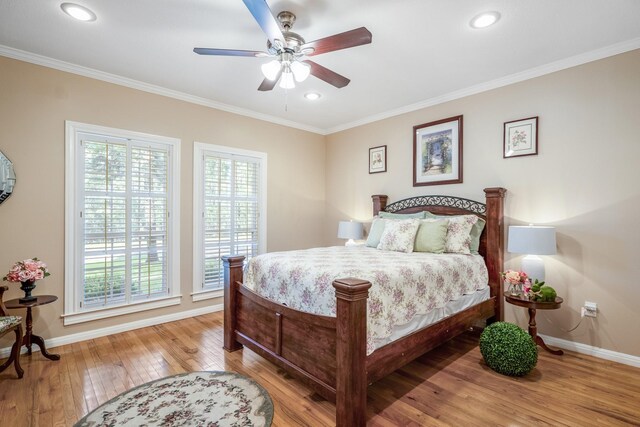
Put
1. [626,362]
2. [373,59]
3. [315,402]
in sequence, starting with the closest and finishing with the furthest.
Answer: [315,402] < [626,362] < [373,59]

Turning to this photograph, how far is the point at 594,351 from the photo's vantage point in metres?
2.79

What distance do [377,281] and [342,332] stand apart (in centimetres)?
46

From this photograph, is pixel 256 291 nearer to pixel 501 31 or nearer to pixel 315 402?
pixel 315 402

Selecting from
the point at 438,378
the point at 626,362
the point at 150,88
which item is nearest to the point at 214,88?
the point at 150,88

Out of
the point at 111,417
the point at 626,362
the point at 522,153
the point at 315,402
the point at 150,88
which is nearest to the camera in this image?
the point at 111,417

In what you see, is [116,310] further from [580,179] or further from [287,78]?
[580,179]

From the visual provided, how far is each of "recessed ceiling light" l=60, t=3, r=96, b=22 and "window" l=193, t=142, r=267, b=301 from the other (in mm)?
1707

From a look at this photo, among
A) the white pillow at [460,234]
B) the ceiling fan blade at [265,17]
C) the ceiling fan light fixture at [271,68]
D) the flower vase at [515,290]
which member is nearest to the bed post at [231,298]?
the ceiling fan light fixture at [271,68]

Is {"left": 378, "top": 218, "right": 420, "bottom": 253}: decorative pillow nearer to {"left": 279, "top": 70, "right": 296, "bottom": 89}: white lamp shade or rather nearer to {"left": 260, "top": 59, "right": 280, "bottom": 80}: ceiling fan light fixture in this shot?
{"left": 279, "top": 70, "right": 296, "bottom": 89}: white lamp shade

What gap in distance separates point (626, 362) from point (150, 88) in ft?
17.6

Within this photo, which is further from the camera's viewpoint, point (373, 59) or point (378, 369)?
point (373, 59)

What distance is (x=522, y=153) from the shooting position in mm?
3221

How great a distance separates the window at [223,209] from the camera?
395 cm

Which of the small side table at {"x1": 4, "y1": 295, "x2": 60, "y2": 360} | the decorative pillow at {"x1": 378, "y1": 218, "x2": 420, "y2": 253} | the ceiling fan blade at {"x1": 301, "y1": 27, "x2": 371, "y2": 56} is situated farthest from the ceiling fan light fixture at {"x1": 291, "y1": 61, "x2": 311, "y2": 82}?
the small side table at {"x1": 4, "y1": 295, "x2": 60, "y2": 360}
